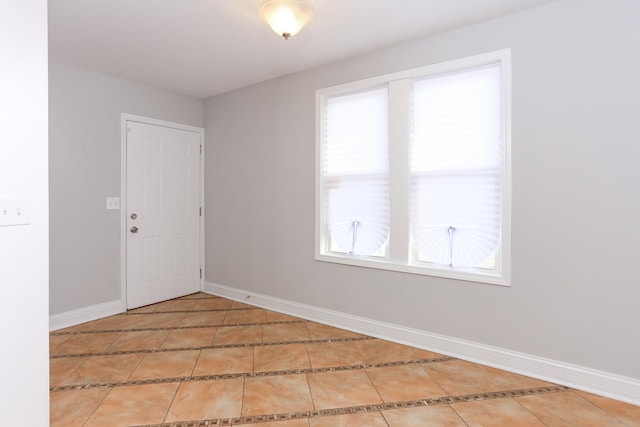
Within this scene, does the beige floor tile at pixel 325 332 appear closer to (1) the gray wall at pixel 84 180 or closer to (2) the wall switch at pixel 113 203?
(1) the gray wall at pixel 84 180

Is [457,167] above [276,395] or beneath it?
above

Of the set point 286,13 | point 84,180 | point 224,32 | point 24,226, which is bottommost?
point 24,226

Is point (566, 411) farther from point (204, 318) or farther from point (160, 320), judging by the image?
point (160, 320)

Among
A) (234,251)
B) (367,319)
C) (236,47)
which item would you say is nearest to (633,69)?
(367,319)

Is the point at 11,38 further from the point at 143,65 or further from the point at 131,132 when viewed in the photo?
the point at 131,132

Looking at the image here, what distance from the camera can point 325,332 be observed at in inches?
122

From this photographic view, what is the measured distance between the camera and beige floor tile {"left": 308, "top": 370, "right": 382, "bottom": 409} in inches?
80.0

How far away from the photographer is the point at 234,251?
411 cm

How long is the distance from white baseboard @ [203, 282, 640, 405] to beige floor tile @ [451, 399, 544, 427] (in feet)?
1.37

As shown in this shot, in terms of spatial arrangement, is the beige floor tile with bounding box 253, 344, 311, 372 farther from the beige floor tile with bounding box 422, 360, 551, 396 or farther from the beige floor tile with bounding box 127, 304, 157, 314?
the beige floor tile with bounding box 127, 304, 157, 314

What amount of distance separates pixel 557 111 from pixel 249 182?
115 inches

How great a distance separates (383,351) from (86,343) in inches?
96.8

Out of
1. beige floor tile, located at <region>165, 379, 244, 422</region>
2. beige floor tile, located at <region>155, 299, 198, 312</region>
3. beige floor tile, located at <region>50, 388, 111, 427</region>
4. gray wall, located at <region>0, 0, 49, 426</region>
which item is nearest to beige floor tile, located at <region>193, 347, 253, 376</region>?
beige floor tile, located at <region>165, 379, 244, 422</region>

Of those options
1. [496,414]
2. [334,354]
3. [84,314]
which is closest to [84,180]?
[84,314]
